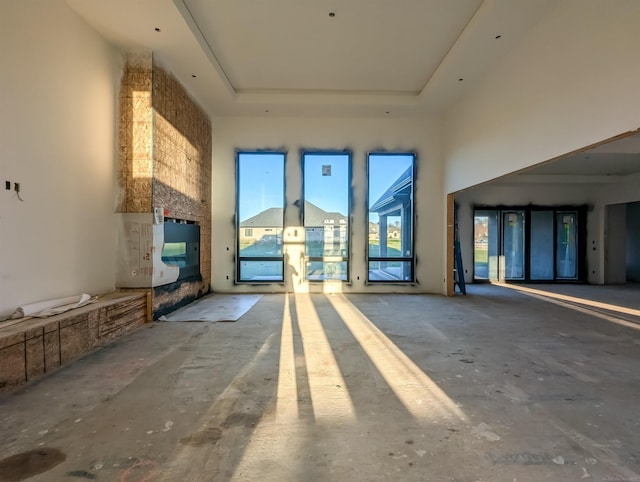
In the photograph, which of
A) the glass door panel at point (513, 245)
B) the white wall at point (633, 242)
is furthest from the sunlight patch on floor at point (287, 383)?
the white wall at point (633, 242)

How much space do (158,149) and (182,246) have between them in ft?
6.39

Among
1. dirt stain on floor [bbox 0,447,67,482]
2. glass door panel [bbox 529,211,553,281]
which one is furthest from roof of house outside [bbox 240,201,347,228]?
glass door panel [bbox 529,211,553,281]

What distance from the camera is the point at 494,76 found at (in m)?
5.80

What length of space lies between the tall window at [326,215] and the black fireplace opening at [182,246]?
103 inches

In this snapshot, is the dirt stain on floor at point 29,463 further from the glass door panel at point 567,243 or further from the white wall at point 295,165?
the glass door panel at point 567,243

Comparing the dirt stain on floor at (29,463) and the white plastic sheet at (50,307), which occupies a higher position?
the white plastic sheet at (50,307)

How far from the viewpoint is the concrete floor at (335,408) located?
1884 millimetres

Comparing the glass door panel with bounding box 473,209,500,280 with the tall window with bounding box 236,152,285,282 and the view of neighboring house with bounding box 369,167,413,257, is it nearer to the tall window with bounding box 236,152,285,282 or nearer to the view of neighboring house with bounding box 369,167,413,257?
the view of neighboring house with bounding box 369,167,413,257

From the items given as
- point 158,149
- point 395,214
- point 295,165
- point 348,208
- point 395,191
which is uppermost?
point 295,165

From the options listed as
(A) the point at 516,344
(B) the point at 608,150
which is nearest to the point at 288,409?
(A) the point at 516,344

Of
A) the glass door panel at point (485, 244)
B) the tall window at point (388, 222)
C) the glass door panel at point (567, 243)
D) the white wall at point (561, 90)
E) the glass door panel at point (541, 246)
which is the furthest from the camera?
the glass door panel at point (567, 243)

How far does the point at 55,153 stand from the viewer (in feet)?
13.1

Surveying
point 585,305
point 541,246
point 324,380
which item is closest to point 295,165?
point 324,380

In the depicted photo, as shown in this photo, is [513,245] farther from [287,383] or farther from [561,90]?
[287,383]
